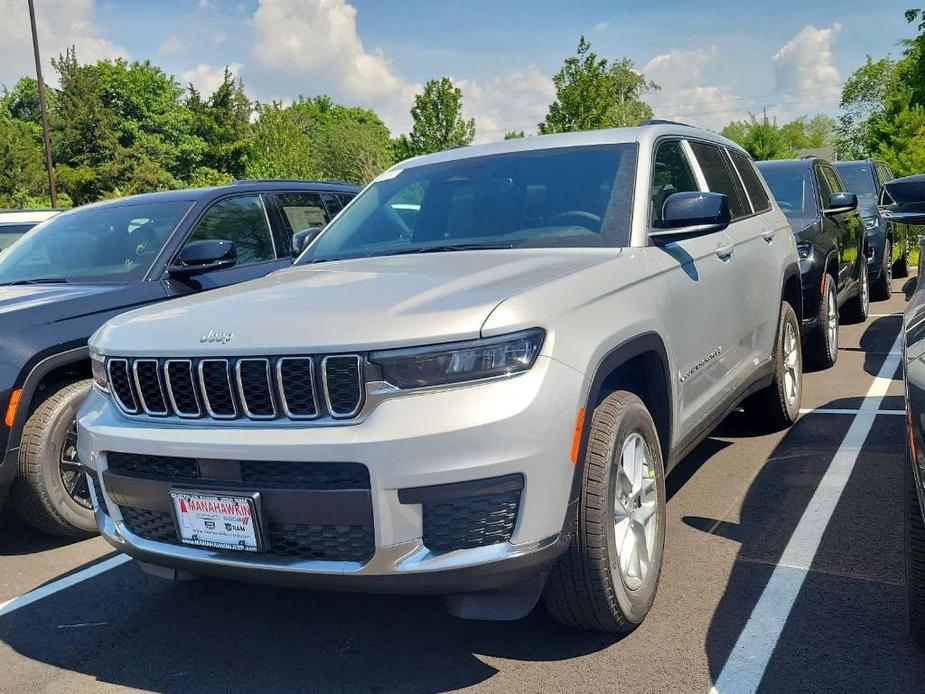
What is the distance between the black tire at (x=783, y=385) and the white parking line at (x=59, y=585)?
3782mm

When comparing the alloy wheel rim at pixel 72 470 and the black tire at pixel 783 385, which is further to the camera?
the black tire at pixel 783 385

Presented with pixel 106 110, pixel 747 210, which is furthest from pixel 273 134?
pixel 747 210

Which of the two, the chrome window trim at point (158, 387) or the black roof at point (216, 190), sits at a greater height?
the black roof at point (216, 190)

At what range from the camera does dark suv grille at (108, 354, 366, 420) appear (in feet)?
8.45

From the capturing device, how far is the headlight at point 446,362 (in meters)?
2.53

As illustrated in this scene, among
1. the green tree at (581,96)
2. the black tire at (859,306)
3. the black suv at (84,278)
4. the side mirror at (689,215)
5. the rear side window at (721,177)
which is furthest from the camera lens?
the green tree at (581,96)

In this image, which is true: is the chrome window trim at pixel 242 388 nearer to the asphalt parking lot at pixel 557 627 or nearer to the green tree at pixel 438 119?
the asphalt parking lot at pixel 557 627

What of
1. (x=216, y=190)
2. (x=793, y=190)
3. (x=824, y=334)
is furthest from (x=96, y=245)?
(x=793, y=190)

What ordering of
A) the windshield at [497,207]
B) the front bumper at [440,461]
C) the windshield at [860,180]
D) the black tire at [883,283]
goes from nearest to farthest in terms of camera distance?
the front bumper at [440,461], the windshield at [497,207], the black tire at [883,283], the windshield at [860,180]

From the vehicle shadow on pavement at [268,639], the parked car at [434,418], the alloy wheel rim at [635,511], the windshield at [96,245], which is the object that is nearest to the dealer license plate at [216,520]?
the parked car at [434,418]

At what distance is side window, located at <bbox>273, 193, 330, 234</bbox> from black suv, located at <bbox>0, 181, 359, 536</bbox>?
0.01 metres

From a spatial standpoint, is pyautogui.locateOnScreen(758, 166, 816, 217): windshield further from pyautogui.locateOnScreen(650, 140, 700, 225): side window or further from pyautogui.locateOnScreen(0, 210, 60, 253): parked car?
pyautogui.locateOnScreen(0, 210, 60, 253): parked car

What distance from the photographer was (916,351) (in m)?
2.68

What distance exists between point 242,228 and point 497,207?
262 cm
